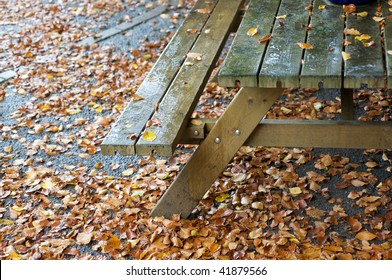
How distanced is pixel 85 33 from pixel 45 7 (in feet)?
3.39

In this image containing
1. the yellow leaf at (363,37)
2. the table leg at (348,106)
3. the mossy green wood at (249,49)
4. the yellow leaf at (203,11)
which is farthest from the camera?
the yellow leaf at (203,11)

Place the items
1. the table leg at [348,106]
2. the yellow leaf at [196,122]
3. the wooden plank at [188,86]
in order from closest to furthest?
the wooden plank at [188,86] < the yellow leaf at [196,122] < the table leg at [348,106]

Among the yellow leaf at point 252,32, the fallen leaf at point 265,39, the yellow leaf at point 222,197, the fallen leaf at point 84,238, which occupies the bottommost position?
the fallen leaf at point 84,238

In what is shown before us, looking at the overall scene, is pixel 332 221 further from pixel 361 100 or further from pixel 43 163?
pixel 43 163

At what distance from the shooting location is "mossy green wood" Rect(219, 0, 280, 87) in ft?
9.33

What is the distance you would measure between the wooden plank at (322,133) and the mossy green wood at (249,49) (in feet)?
1.23

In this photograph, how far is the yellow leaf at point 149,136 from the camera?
2982 millimetres

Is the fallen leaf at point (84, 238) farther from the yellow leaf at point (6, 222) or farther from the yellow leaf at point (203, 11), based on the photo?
the yellow leaf at point (203, 11)

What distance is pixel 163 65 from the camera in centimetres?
365

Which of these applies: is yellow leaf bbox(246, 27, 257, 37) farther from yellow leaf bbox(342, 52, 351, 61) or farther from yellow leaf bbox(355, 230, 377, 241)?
yellow leaf bbox(355, 230, 377, 241)

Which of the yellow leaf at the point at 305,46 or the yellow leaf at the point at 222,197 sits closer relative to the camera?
the yellow leaf at the point at 305,46

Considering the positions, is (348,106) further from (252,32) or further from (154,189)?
(154,189)

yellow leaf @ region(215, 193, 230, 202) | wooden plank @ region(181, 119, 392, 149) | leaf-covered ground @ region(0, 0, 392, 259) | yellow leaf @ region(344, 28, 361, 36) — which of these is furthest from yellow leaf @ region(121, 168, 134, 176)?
yellow leaf @ region(344, 28, 361, 36)

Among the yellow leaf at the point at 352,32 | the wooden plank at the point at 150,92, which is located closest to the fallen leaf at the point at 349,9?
the yellow leaf at the point at 352,32
